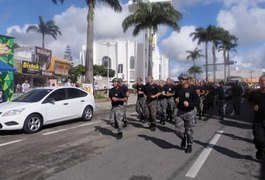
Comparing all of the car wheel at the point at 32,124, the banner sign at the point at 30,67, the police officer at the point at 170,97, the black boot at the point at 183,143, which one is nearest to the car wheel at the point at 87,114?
the car wheel at the point at 32,124

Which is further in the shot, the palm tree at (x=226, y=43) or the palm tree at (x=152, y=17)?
the palm tree at (x=226, y=43)

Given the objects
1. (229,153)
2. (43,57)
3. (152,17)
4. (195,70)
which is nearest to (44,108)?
(229,153)

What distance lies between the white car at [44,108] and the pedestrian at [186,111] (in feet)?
17.5

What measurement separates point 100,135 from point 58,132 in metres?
1.59

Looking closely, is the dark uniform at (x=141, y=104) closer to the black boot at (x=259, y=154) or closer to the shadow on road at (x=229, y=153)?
the shadow on road at (x=229, y=153)

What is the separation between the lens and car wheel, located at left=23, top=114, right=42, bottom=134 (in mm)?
11805

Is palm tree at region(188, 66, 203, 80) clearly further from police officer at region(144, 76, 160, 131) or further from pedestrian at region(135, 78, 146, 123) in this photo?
police officer at region(144, 76, 160, 131)

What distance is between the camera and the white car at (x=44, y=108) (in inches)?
456

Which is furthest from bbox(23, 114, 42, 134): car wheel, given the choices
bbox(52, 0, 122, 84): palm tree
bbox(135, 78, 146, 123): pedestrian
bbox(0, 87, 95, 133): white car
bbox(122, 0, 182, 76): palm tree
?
bbox(122, 0, 182, 76): palm tree

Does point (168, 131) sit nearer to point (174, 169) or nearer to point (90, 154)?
point (90, 154)

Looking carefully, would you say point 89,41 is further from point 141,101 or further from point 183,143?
point 183,143

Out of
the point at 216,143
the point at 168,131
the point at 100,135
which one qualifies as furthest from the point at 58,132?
the point at 216,143

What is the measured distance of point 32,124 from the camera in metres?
12.0

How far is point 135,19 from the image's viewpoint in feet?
126
